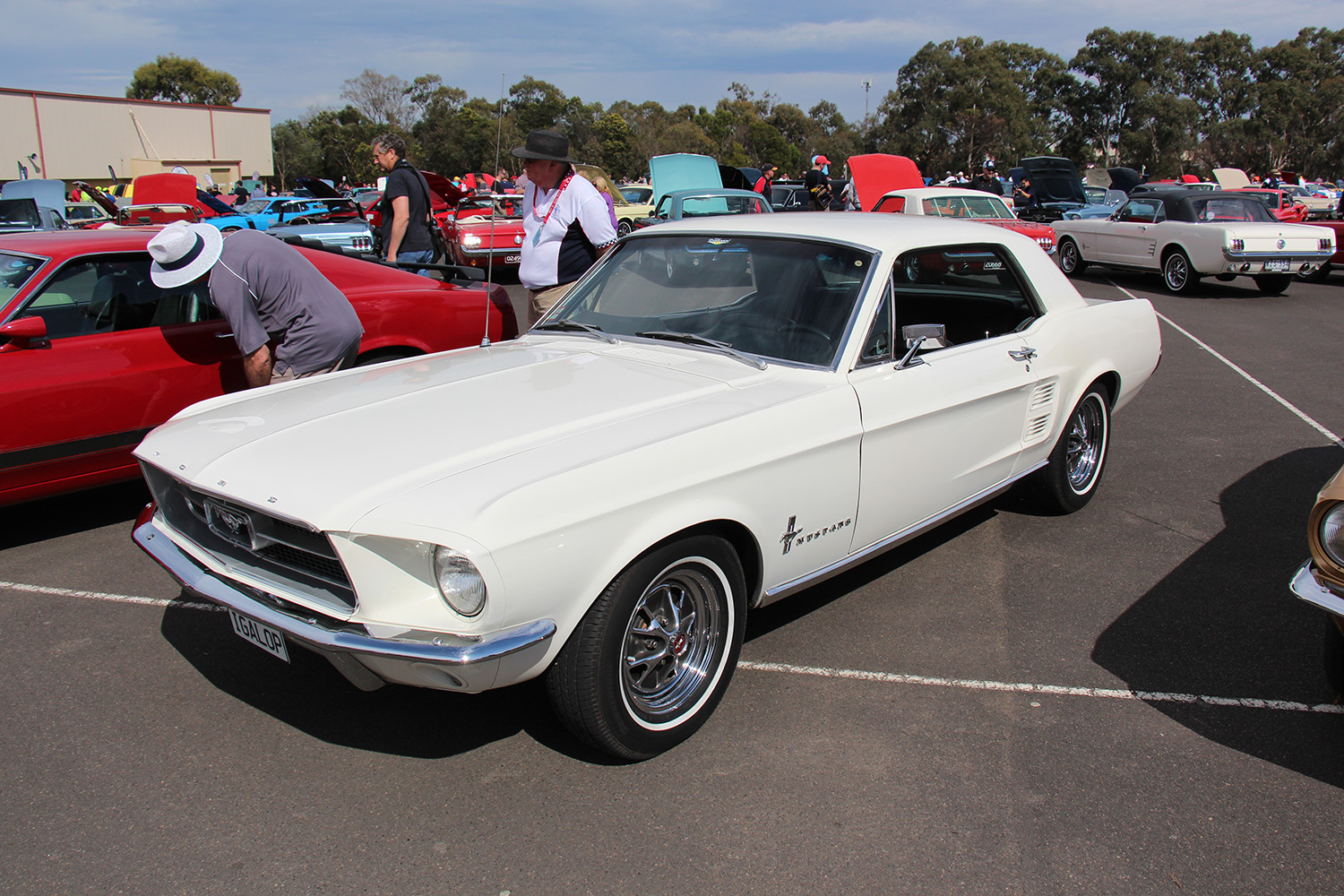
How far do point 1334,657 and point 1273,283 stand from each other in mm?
13469

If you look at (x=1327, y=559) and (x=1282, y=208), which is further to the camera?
(x=1282, y=208)

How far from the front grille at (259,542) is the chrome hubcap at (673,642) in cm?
84

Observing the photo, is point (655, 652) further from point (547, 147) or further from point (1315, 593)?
point (547, 147)

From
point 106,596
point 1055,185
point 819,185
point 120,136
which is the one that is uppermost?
point 120,136

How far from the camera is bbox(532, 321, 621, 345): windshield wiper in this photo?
3.73 meters

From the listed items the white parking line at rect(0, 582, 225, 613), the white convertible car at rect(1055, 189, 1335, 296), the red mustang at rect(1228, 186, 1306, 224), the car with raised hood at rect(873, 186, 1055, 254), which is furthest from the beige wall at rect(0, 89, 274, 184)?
the white parking line at rect(0, 582, 225, 613)

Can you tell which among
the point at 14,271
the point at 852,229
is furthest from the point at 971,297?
the point at 14,271

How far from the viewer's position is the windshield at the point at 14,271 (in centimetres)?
436

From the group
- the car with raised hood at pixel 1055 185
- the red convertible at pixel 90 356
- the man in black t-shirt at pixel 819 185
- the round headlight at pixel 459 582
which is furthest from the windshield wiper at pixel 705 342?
the car with raised hood at pixel 1055 185

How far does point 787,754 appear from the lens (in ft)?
9.02

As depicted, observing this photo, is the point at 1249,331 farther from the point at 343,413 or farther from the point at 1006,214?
the point at 343,413

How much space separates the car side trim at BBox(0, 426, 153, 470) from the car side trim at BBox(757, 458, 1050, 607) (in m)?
3.14

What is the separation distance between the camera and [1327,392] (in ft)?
24.9

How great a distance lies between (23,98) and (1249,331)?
2208 inches
